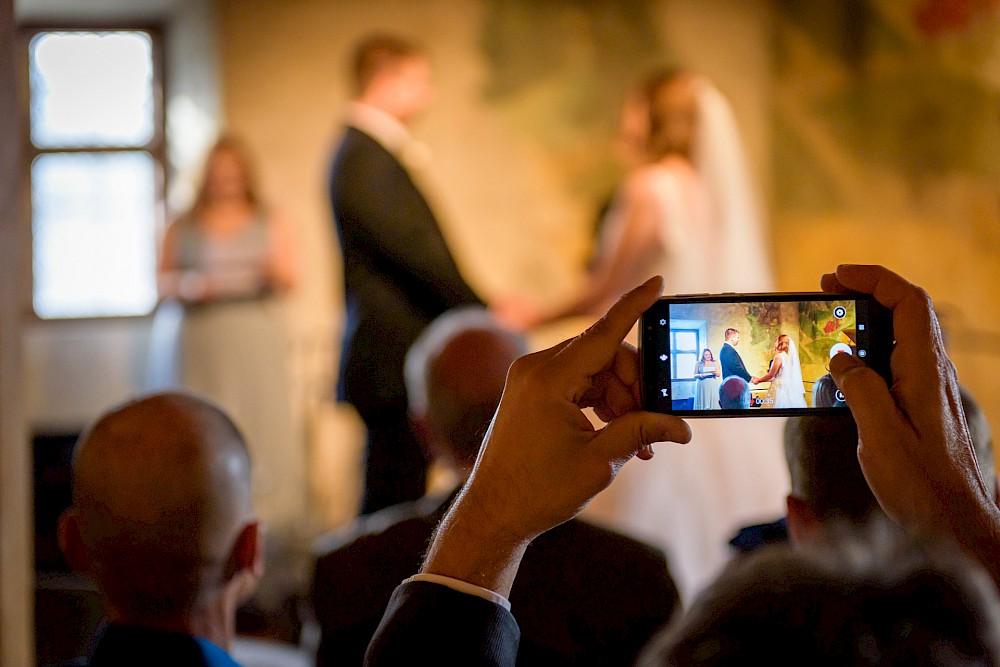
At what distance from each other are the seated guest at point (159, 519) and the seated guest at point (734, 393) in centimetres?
67

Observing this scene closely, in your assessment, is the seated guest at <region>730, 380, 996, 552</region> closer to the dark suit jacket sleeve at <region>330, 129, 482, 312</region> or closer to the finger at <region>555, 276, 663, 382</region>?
the finger at <region>555, 276, 663, 382</region>

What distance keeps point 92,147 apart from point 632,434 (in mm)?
5933

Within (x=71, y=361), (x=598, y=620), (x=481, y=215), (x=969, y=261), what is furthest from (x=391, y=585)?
(x=71, y=361)

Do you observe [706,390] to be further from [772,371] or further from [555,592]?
[555,592]

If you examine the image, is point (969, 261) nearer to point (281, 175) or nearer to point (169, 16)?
point (281, 175)

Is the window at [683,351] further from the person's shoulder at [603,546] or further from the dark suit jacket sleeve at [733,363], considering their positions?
the person's shoulder at [603,546]

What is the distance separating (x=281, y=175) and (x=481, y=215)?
3.53 ft

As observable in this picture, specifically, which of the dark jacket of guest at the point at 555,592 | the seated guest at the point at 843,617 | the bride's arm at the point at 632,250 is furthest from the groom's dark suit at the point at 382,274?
the seated guest at the point at 843,617

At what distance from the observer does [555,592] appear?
1298 millimetres

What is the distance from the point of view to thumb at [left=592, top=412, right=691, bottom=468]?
2.35 ft

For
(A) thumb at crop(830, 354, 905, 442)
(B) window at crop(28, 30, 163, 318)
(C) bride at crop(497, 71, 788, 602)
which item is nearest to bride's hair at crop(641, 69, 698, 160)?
(C) bride at crop(497, 71, 788, 602)

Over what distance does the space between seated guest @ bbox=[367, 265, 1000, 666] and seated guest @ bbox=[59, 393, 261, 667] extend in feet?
1.85

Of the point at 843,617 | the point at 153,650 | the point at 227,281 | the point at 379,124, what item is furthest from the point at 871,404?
the point at 227,281

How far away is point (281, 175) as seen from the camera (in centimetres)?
564
